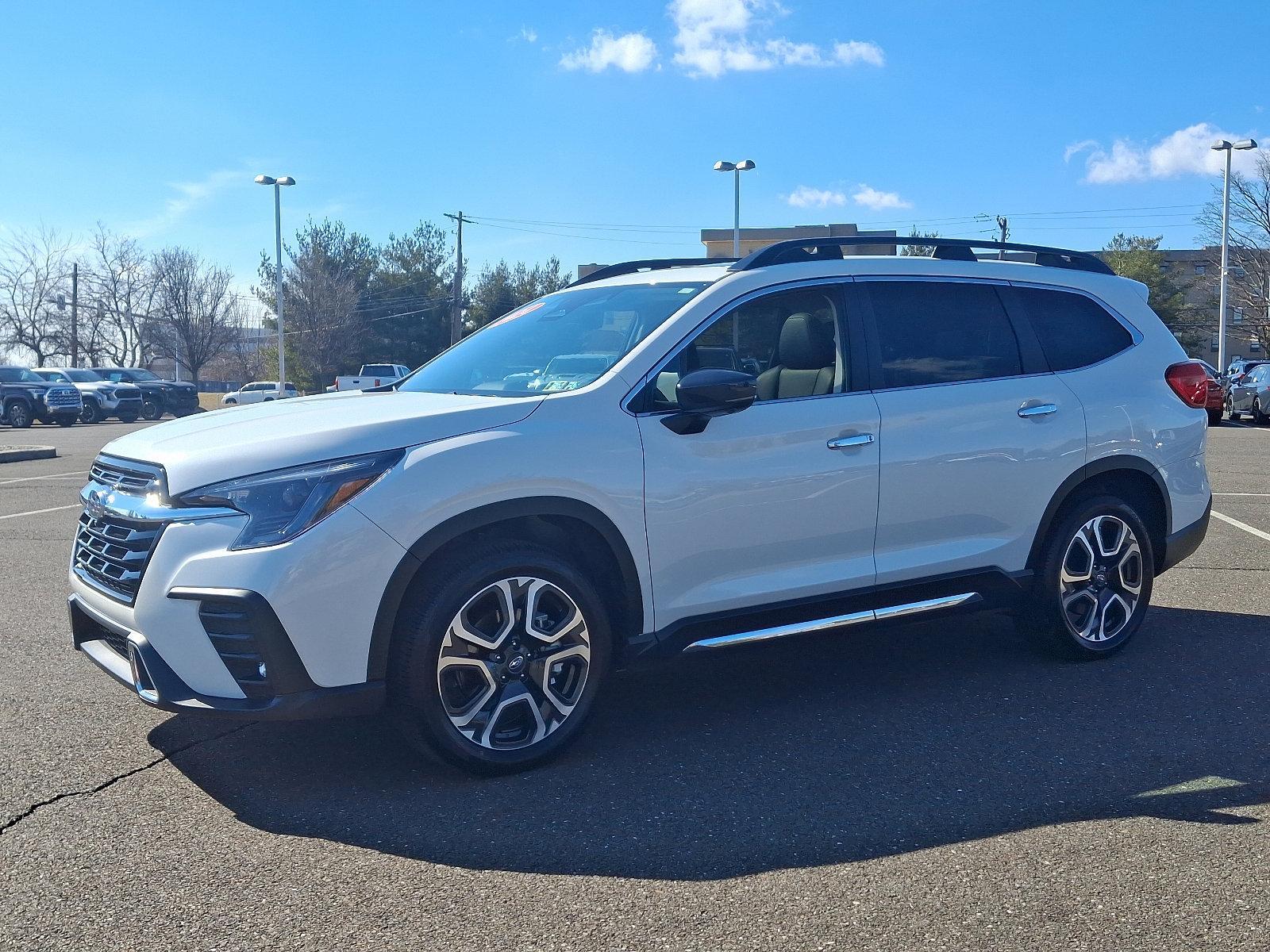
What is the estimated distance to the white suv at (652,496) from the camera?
383 centimetres

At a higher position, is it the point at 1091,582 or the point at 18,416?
the point at 18,416

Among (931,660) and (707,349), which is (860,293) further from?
(931,660)

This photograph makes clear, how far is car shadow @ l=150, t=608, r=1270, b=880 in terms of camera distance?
11.9 ft

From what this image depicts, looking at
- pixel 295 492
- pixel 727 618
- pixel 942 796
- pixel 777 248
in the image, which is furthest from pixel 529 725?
pixel 777 248

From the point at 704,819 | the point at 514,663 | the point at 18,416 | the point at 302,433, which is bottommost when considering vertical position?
the point at 704,819

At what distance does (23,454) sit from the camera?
2098cm

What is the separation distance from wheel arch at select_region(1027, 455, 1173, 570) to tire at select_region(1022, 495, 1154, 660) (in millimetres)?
64

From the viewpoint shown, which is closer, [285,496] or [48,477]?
[285,496]

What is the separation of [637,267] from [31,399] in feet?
114

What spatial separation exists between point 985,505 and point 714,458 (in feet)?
4.68

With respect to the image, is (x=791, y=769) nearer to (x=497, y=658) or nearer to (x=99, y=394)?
(x=497, y=658)

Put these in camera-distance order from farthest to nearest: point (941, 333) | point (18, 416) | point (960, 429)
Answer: point (18, 416) → point (941, 333) → point (960, 429)

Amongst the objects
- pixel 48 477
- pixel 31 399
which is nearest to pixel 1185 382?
pixel 48 477

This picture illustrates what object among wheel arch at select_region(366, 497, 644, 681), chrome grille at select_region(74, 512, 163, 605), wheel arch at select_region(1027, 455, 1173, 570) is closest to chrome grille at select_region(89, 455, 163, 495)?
chrome grille at select_region(74, 512, 163, 605)
